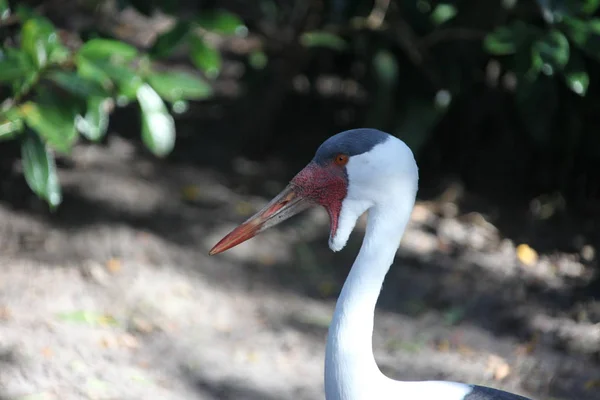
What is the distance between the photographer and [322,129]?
5.39m

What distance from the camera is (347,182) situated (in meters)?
2.34

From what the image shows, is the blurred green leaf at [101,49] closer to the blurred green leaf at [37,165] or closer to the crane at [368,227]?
the blurred green leaf at [37,165]

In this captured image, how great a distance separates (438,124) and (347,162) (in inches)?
119

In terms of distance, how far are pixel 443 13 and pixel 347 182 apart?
2.35 meters

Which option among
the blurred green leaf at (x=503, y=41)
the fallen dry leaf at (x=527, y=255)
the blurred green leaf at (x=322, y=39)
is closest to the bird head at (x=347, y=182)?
the blurred green leaf at (x=503, y=41)

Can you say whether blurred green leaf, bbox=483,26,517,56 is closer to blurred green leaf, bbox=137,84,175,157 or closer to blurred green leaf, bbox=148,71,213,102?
blurred green leaf, bbox=148,71,213,102

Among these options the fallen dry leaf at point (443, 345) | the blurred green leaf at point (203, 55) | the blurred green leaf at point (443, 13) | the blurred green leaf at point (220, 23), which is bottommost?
the fallen dry leaf at point (443, 345)

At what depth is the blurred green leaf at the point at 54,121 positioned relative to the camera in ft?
10.6

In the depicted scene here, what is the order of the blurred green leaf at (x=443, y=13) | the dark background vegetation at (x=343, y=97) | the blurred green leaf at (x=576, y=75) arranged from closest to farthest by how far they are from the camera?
the dark background vegetation at (x=343, y=97) → the blurred green leaf at (x=576, y=75) → the blurred green leaf at (x=443, y=13)

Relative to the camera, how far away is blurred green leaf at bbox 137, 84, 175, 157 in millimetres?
3526

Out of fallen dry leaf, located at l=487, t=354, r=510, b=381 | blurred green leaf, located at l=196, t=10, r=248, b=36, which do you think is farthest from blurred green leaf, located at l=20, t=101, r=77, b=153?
fallen dry leaf, located at l=487, t=354, r=510, b=381

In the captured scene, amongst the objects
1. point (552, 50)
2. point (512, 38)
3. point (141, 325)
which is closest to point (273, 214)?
point (141, 325)

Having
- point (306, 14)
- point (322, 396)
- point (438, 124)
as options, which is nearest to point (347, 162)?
point (322, 396)

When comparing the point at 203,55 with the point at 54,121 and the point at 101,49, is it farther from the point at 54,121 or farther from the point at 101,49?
the point at 54,121
